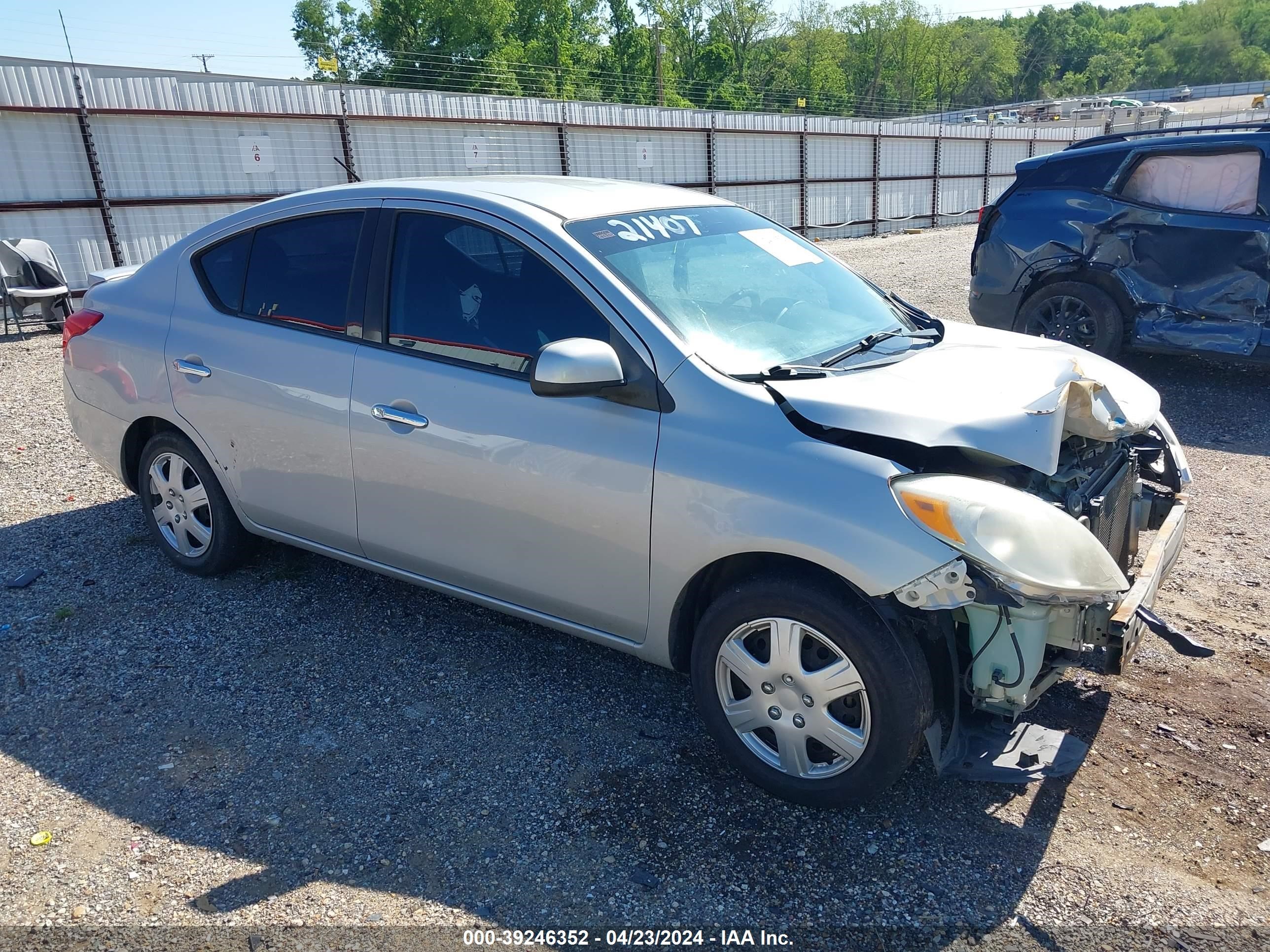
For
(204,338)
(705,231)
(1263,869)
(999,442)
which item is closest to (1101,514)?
(999,442)

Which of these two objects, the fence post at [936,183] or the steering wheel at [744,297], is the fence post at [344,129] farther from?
the fence post at [936,183]

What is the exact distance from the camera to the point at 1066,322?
768 centimetres

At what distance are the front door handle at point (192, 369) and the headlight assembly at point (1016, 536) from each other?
3.07 meters

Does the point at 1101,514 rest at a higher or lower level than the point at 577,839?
higher

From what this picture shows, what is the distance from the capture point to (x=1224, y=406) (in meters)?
7.19

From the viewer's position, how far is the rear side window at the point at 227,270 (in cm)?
420

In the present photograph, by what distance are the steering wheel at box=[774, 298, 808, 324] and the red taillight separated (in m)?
3.30

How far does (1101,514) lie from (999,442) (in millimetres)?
529

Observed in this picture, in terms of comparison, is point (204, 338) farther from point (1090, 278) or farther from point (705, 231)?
point (1090, 278)

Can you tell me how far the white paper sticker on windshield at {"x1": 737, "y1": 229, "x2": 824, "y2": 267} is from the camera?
3.92 m

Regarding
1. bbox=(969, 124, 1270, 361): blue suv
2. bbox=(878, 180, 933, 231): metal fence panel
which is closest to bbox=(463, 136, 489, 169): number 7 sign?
bbox=(969, 124, 1270, 361): blue suv

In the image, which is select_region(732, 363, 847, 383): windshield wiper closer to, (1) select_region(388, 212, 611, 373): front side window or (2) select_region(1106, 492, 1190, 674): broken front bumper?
(1) select_region(388, 212, 611, 373): front side window

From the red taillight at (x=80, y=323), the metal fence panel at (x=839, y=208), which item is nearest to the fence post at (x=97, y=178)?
the red taillight at (x=80, y=323)

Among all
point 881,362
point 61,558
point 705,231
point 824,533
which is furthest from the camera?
point 61,558
